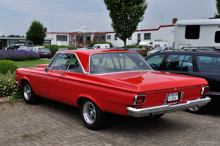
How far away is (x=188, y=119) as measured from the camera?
20.1 feet

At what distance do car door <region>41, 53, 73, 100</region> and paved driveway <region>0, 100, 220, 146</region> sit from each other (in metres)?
0.55

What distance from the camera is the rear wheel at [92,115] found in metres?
4.94

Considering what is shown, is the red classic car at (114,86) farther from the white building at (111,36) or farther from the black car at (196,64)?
the white building at (111,36)

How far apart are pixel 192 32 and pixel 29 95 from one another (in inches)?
370

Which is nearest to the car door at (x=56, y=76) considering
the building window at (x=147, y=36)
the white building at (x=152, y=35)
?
Answer: the white building at (x=152, y=35)

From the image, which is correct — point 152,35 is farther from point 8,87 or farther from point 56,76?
point 56,76

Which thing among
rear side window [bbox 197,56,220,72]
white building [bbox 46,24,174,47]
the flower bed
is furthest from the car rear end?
white building [bbox 46,24,174,47]

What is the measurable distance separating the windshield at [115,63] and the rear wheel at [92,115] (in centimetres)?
66

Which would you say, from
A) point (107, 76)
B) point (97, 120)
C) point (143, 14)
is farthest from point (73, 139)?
point (143, 14)

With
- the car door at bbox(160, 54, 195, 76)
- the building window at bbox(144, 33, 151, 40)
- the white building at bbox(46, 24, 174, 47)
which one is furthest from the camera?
the building window at bbox(144, 33, 151, 40)

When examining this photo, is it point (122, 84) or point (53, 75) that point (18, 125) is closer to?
point (53, 75)

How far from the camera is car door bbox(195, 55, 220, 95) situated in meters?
6.07

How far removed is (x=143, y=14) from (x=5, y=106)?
2162 cm

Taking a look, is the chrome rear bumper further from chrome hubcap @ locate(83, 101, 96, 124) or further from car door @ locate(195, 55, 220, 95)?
car door @ locate(195, 55, 220, 95)
